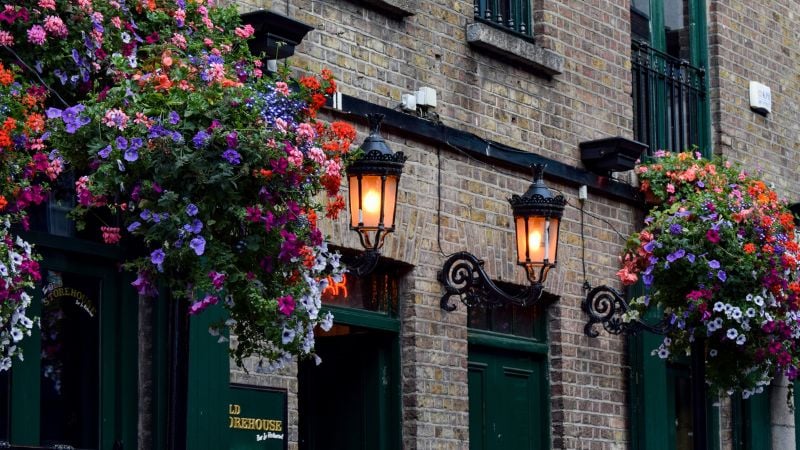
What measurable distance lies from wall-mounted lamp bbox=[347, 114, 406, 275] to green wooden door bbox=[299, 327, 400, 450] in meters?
1.73

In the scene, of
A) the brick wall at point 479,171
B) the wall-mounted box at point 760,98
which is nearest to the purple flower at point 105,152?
the brick wall at point 479,171

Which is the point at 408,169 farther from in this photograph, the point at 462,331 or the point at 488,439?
the point at 488,439

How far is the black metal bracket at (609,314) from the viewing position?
40.5 ft

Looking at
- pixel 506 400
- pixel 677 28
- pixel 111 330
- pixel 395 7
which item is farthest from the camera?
pixel 677 28

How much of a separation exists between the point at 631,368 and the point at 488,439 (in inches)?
60.4

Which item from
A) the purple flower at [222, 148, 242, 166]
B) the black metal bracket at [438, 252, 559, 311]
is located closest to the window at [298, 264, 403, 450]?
the black metal bracket at [438, 252, 559, 311]

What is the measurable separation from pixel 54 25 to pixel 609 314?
529 cm

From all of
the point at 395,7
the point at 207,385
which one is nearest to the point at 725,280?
the point at 395,7

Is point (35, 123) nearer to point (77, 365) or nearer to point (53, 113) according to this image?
point (53, 113)

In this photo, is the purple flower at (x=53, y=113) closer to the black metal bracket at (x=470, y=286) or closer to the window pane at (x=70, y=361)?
the window pane at (x=70, y=361)

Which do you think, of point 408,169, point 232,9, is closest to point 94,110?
point 232,9

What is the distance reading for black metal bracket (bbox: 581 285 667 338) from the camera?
1235 cm

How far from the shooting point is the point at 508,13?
12.9 m

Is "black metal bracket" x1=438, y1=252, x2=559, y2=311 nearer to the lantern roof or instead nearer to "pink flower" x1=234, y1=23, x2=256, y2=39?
the lantern roof
